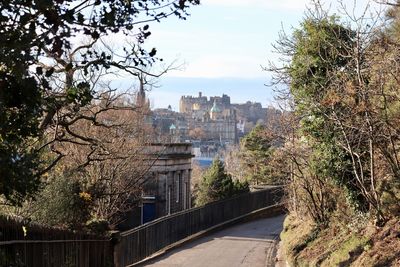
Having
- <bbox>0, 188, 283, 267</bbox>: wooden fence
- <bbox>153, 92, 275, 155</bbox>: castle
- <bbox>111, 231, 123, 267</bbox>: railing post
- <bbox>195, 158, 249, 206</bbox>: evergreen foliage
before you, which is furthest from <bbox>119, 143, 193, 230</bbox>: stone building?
<bbox>153, 92, 275, 155</bbox>: castle

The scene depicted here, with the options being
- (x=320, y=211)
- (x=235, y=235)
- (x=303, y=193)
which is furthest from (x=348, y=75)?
(x=235, y=235)

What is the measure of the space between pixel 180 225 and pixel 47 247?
1788 cm

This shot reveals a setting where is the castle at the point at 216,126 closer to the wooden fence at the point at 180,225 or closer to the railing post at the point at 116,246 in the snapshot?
the wooden fence at the point at 180,225

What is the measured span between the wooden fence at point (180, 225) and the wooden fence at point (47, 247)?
7.66ft

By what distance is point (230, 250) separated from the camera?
2792cm

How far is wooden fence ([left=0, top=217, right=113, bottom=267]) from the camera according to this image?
412 inches

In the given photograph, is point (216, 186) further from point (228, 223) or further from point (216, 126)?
point (216, 126)

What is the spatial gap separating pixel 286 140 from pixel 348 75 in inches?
307

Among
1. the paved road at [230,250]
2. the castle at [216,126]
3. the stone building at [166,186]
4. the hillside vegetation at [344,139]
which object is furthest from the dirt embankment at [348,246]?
the castle at [216,126]

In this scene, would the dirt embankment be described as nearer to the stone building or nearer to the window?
the stone building

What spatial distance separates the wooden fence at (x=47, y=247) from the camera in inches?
412

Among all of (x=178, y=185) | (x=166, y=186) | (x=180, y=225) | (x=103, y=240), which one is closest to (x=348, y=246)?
(x=103, y=240)

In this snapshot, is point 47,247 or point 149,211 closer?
point 47,247

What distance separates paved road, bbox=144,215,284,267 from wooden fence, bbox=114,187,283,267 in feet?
2.21
